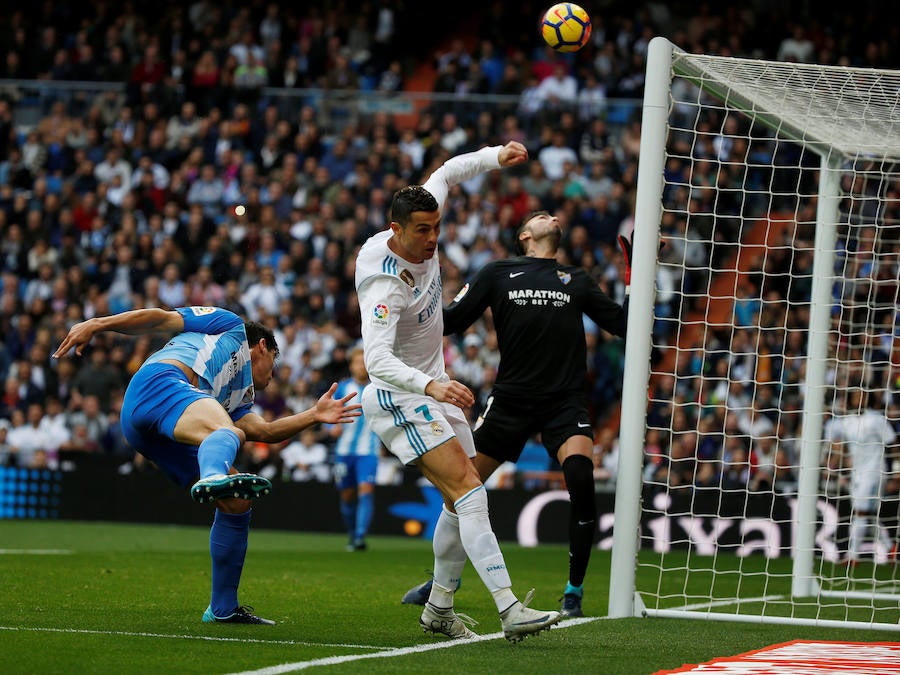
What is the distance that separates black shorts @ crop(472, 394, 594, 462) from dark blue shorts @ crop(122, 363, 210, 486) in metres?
2.05

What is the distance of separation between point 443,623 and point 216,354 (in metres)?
1.80

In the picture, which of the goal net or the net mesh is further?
the net mesh

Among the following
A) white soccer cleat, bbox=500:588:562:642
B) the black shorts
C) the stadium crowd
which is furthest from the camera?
the stadium crowd

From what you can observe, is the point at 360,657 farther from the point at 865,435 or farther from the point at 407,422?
the point at 865,435

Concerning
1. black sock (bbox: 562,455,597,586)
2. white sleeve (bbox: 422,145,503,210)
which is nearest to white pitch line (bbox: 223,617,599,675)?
black sock (bbox: 562,455,597,586)

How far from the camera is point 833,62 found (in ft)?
69.3

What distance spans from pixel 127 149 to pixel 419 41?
6102 mm

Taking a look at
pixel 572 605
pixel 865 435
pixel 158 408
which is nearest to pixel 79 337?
pixel 158 408

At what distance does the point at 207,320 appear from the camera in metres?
7.00

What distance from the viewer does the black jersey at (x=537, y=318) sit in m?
8.20

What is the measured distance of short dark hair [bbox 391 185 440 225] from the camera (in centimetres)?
646

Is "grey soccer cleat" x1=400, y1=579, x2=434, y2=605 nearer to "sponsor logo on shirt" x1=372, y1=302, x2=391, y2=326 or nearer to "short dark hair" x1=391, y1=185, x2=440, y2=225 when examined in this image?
"sponsor logo on shirt" x1=372, y1=302, x2=391, y2=326

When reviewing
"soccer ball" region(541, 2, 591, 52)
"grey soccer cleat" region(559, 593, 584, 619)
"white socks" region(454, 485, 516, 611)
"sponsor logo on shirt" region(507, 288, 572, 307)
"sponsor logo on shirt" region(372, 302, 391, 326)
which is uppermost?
"soccer ball" region(541, 2, 591, 52)

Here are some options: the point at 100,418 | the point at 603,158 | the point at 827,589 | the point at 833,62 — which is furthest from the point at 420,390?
the point at 833,62
